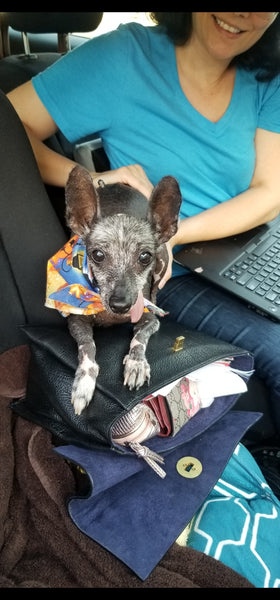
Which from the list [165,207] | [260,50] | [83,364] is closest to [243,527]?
[83,364]

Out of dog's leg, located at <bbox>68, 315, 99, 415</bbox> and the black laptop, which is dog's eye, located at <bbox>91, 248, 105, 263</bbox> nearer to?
dog's leg, located at <bbox>68, 315, 99, 415</bbox>

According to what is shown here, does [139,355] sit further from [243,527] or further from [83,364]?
[243,527]

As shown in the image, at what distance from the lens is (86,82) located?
140 cm

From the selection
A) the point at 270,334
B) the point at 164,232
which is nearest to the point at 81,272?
the point at 164,232

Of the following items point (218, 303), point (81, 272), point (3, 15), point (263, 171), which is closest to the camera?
point (81, 272)

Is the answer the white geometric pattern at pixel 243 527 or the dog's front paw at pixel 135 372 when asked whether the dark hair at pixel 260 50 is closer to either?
the dog's front paw at pixel 135 372

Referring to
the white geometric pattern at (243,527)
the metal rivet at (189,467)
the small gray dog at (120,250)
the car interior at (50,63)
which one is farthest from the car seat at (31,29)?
the white geometric pattern at (243,527)

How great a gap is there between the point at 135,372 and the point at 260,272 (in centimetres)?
65

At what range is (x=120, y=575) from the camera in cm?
A: 98

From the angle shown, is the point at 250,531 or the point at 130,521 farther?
the point at 250,531

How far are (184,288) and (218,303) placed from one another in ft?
0.44

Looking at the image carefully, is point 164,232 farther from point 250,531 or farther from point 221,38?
point 250,531

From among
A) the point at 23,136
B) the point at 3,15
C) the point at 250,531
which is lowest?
the point at 250,531

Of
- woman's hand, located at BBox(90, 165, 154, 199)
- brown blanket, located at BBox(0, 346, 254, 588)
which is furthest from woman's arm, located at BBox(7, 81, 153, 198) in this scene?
brown blanket, located at BBox(0, 346, 254, 588)
